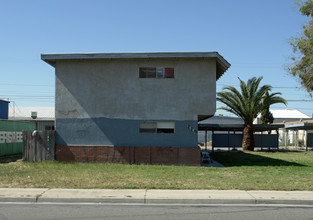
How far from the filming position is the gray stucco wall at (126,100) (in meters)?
18.3

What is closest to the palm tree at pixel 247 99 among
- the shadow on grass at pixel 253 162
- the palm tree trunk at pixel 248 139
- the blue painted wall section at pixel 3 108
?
the palm tree trunk at pixel 248 139

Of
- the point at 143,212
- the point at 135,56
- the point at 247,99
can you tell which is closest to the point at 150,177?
the point at 143,212

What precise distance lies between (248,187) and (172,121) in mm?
7237

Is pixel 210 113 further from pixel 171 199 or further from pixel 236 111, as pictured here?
pixel 236 111

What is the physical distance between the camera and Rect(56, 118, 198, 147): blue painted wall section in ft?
59.8

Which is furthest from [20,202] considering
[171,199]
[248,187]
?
[248,187]

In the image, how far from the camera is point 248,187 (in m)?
11.8

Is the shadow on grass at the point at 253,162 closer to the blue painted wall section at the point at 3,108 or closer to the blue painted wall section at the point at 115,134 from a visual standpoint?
the blue painted wall section at the point at 115,134

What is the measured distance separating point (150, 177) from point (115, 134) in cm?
548

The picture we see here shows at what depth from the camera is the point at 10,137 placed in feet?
73.8

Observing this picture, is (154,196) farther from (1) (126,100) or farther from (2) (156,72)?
(2) (156,72)

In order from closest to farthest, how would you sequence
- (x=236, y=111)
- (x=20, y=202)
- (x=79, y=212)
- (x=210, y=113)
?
(x=79, y=212), (x=20, y=202), (x=210, y=113), (x=236, y=111)

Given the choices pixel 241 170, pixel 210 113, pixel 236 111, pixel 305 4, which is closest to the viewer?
pixel 241 170

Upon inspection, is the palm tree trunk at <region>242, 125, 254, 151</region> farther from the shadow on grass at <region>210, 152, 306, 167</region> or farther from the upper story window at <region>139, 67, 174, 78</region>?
→ the upper story window at <region>139, 67, 174, 78</region>
